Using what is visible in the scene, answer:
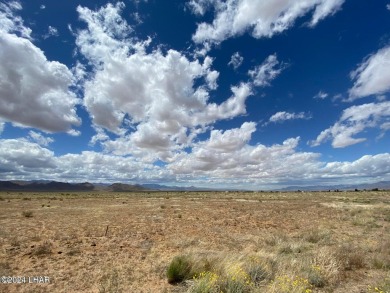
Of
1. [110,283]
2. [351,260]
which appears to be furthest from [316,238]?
[110,283]

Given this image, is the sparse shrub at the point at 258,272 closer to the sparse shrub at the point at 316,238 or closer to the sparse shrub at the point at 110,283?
the sparse shrub at the point at 110,283

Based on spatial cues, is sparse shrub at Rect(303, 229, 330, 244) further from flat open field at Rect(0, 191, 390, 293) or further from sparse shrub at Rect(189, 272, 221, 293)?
sparse shrub at Rect(189, 272, 221, 293)

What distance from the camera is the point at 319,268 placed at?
9.26 metres

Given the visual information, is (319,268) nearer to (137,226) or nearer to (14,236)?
(137,226)

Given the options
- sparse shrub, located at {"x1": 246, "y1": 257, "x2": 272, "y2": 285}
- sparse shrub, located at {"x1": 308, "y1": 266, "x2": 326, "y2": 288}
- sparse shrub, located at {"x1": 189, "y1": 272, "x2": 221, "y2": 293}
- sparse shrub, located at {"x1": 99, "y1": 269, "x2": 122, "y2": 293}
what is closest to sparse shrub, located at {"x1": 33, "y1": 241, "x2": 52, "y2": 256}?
sparse shrub, located at {"x1": 99, "y1": 269, "x2": 122, "y2": 293}

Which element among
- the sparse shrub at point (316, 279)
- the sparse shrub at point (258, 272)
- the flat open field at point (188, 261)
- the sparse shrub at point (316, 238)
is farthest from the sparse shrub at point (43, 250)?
the sparse shrub at point (316, 238)

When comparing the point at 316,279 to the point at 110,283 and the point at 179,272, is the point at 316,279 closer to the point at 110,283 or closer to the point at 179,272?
the point at 179,272

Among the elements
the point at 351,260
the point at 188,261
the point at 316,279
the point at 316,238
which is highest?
the point at 188,261

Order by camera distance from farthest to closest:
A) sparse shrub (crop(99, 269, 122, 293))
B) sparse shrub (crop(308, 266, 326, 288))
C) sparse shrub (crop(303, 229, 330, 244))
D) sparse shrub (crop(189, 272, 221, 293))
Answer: sparse shrub (crop(303, 229, 330, 244)) → sparse shrub (crop(308, 266, 326, 288)) → sparse shrub (crop(99, 269, 122, 293)) → sparse shrub (crop(189, 272, 221, 293))

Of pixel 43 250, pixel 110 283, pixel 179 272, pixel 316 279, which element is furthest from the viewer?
pixel 43 250

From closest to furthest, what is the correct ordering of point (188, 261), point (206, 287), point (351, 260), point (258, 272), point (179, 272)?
1. point (206, 287)
2. point (258, 272)
3. point (179, 272)
4. point (188, 261)
5. point (351, 260)

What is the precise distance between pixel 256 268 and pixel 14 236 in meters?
13.5

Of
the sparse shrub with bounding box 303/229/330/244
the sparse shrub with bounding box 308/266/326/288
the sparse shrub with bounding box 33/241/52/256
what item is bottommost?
the sparse shrub with bounding box 308/266/326/288

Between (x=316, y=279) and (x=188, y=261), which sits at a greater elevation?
(x=188, y=261)
